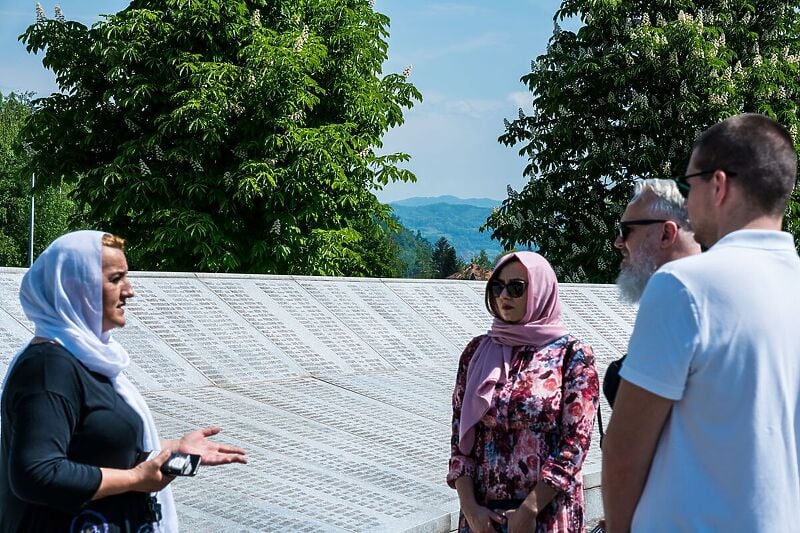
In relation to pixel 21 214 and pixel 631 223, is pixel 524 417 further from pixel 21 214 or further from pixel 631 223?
pixel 21 214

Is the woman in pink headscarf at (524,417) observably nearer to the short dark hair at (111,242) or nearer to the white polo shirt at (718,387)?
the white polo shirt at (718,387)

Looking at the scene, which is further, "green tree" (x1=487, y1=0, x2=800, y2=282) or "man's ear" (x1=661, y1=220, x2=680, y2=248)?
"green tree" (x1=487, y1=0, x2=800, y2=282)

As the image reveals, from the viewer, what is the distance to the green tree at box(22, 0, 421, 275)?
1852 centimetres

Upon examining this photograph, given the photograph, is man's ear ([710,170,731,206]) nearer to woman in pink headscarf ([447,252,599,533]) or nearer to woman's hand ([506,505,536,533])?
woman in pink headscarf ([447,252,599,533])

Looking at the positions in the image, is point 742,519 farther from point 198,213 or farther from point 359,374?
point 198,213

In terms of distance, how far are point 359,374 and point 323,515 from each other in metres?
4.01

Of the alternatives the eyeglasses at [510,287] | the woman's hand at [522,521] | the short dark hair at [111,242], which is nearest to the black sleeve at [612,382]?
the woman's hand at [522,521]

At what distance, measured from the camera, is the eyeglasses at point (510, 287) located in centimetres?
376

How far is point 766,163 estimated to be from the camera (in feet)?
7.56

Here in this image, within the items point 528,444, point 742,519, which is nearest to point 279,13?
point 528,444

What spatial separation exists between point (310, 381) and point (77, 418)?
633 cm

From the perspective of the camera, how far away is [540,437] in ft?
11.7

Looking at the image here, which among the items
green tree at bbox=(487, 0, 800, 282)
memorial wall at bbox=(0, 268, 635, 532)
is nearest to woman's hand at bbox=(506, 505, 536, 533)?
memorial wall at bbox=(0, 268, 635, 532)

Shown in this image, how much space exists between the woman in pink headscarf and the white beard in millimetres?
482
